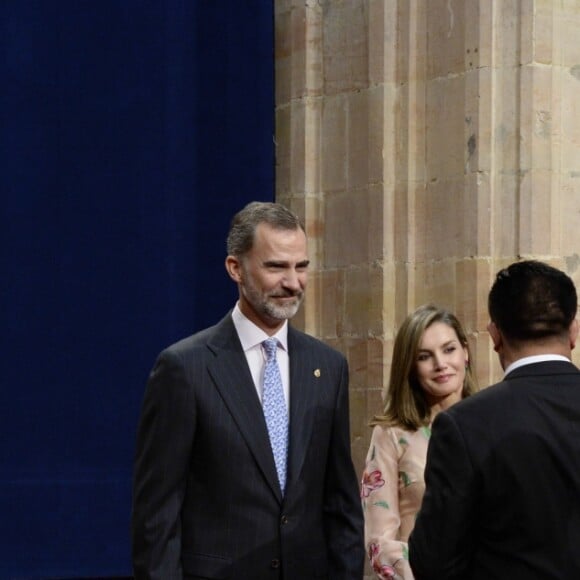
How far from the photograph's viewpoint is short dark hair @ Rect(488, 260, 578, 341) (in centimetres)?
308

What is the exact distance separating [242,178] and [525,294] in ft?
13.0

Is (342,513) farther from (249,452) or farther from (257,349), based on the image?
(257,349)

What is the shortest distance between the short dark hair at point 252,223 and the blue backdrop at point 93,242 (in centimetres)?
263

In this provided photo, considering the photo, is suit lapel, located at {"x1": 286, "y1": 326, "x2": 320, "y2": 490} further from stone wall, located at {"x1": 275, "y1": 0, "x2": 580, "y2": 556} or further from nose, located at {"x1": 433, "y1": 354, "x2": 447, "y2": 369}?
stone wall, located at {"x1": 275, "y1": 0, "x2": 580, "y2": 556}

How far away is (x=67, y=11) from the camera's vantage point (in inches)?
259

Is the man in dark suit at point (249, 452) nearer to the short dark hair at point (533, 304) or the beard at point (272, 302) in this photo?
the beard at point (272, 302)

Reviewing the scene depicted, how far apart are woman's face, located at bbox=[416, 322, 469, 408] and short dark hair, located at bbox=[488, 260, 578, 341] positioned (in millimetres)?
1458

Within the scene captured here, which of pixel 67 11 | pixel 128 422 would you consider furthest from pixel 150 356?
pixel 67 11

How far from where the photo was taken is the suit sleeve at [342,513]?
3.92 metres

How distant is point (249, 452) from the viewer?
3.81 m

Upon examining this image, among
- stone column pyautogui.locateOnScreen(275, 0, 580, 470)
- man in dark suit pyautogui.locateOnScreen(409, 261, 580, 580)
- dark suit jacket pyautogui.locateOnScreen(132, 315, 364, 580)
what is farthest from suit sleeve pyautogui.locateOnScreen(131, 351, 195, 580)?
stone column pyautogui.locateOnScreen(275, 0, 580, 470)

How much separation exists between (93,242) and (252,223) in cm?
271

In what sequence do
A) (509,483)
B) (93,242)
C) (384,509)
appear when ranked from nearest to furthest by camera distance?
1. (509,483)
2. (384,509)
3. (93,242)

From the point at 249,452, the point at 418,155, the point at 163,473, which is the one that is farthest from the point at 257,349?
the point at 418,155
